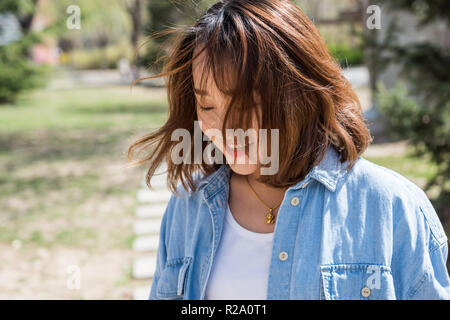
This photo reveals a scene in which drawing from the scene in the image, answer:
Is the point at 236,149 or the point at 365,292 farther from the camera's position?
the point at 236,149

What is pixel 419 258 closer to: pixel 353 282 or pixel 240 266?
pixel 353 282

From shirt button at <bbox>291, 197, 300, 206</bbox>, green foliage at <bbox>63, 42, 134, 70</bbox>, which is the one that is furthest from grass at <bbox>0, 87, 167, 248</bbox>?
green foliage at <bbox>63, 42, 134, 70</bbox>

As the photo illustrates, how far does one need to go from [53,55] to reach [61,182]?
40531mm

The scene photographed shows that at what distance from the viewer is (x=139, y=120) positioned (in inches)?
491

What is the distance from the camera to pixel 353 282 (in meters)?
1.27

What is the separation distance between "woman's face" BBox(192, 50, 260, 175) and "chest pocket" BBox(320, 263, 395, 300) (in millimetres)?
354

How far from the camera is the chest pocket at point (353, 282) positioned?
1251mm

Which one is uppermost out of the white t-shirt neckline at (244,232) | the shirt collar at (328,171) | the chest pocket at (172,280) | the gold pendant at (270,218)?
the shirt collar at (328,171)

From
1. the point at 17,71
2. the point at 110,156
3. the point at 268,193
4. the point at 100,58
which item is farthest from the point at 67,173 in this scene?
the point at 100,58

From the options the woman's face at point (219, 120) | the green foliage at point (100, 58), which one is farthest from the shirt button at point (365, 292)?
the green foliage at point (100, 58)

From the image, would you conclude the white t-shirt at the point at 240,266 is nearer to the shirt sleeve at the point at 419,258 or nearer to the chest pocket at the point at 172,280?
the chest pocket at the point at 172,280

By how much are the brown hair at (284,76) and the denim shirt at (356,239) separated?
0.07 m

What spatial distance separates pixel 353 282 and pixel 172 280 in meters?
0.56

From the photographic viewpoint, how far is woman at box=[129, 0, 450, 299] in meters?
1.26
